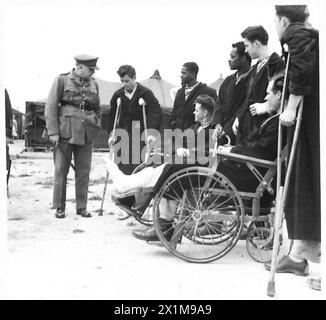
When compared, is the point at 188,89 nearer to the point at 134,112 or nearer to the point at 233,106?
the point at 233,106

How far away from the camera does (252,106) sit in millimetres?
3654

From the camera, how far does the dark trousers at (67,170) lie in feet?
16.0

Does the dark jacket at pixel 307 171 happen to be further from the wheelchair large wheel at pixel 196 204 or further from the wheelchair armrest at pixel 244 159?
the wheelchair large wheel at pixel 196 204

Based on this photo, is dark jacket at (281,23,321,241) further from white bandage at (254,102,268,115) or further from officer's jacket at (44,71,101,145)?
officer's jacket at (44,71,101,145)

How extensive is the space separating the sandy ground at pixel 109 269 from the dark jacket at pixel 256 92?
103 cm

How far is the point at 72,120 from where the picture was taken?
16.0 feet

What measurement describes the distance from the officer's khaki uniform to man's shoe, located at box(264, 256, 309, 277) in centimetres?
245

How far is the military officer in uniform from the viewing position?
482 cm

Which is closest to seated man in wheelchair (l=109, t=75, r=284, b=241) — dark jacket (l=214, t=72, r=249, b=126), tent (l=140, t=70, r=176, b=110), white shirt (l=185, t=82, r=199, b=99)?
dark jacket (l=214, t=72, r=249, b=126)

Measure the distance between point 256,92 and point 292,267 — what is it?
1401 mm

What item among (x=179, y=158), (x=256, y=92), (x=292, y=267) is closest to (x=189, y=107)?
(x=256, y=92)

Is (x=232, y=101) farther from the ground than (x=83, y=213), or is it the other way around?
(x=232, y=101)
